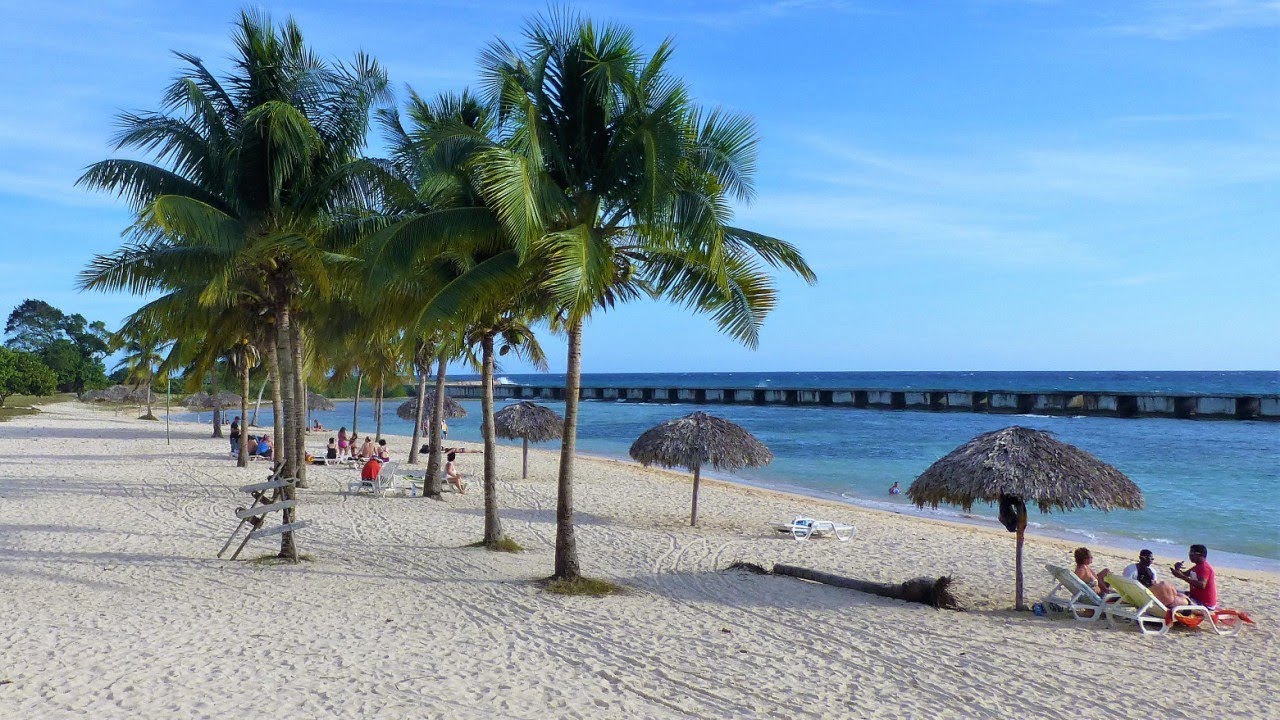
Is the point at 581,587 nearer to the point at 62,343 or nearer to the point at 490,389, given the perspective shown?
the point at 490,389

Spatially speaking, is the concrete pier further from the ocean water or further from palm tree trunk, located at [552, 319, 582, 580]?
palm tree trunk, located at [552, 319, 582, 580]

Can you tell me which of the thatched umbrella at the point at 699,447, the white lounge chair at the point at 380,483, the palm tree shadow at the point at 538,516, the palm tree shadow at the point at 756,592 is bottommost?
the palm tree shadow at the point at 538,516

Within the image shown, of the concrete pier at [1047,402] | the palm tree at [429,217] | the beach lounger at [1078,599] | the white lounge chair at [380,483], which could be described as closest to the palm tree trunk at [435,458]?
the white lounge chair at [380,483]

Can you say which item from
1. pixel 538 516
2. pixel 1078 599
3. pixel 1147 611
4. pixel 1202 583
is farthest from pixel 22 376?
pixel 1202 583

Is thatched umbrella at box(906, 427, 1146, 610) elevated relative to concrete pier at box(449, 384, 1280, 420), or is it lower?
lower

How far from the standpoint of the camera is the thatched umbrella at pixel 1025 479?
26.9 ft

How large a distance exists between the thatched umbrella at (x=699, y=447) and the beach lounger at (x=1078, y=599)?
528cm

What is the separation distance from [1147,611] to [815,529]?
523 centimetres

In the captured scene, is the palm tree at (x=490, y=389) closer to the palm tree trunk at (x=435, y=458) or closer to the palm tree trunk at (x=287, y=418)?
the palm tree trunk at (x=287, y=418)

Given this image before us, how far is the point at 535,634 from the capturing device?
6.61 m

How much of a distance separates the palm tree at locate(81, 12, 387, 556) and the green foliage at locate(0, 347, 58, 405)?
43809 mm

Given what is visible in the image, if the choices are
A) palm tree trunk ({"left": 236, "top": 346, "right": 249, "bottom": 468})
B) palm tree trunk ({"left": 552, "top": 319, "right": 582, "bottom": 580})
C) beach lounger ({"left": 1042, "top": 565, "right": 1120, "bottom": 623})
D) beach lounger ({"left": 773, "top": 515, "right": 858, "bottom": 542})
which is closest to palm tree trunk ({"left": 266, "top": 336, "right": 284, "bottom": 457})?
palm tree trunk ({"left": 236, "top": 346, "right": 249, "bottom": 468})

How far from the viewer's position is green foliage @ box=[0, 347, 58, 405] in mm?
45562

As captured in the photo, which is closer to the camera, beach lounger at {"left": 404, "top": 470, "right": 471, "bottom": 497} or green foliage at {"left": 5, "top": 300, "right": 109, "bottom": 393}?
beach lounger at {"left": 404, "top": 470, "right": 471, "bottom": 497}
